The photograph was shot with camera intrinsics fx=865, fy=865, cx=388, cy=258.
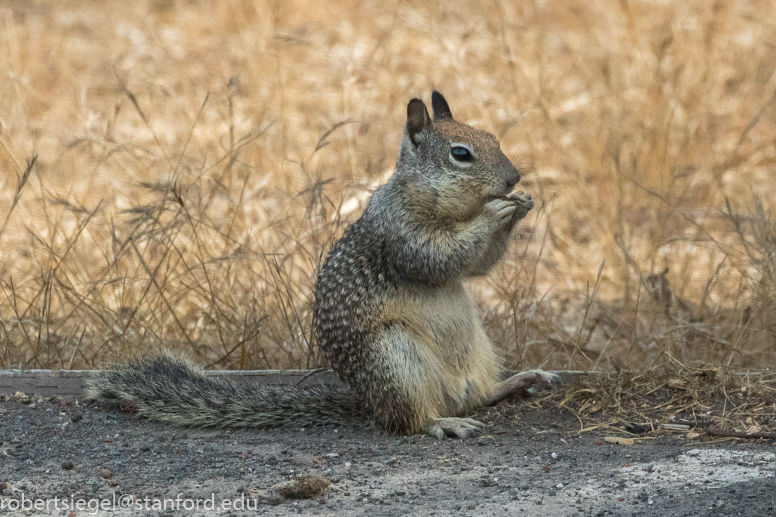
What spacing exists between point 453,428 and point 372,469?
0.58 m

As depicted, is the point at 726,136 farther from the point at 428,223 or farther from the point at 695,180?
the point at 428,223

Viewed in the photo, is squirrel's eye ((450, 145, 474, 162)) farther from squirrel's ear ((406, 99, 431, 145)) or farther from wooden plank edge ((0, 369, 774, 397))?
wooden plank edge ((0, 369, 774, 397))

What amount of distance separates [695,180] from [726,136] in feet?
3.67

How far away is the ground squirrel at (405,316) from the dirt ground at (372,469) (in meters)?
0.12

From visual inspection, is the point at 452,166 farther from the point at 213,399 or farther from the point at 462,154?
the point at 213,399

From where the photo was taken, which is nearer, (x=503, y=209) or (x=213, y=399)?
(x=503, y=209)

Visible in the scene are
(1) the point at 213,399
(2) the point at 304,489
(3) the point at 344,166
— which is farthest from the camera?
(3) the point at 344,166

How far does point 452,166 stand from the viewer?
13.3 feet

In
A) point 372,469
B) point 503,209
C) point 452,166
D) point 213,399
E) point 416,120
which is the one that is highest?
point 416,120

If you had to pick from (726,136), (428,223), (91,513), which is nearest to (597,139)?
(726,136)

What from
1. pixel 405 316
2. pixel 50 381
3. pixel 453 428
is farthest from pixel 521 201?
pixel 50 381

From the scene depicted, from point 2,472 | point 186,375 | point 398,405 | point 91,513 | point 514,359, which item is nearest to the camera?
point 91,513

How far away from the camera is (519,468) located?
3.56 metres

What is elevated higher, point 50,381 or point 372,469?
point 50,381
